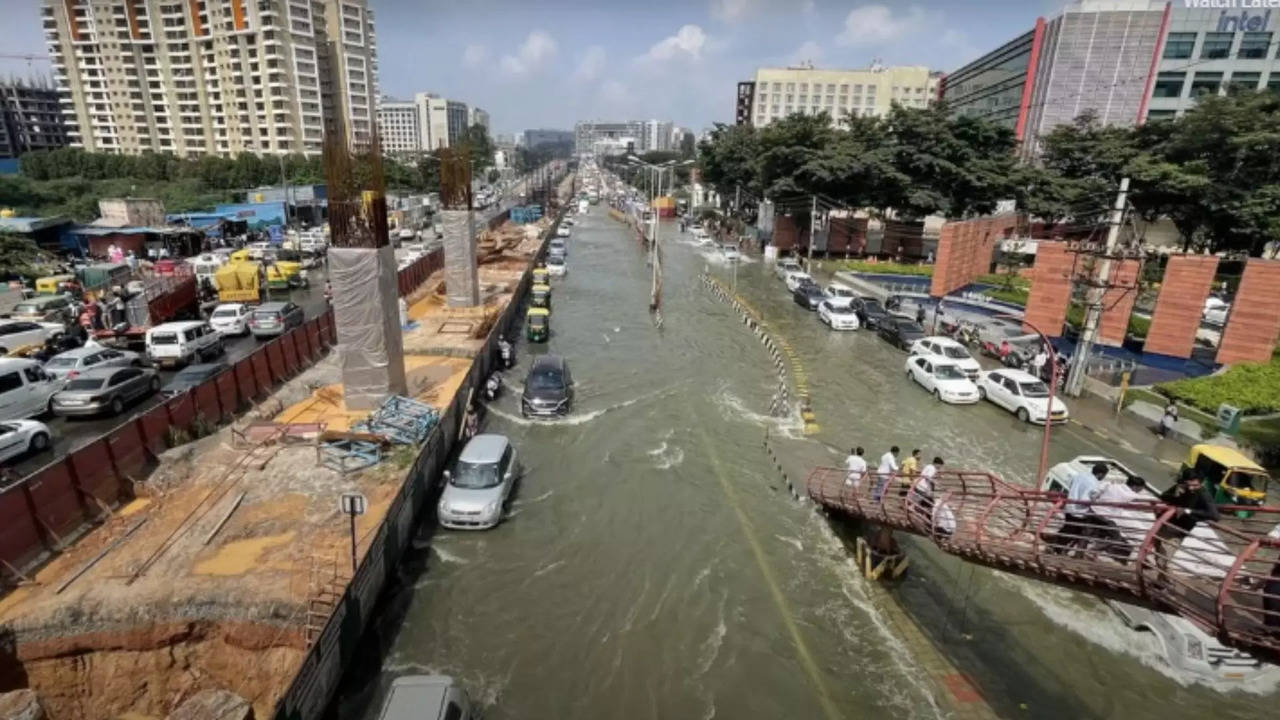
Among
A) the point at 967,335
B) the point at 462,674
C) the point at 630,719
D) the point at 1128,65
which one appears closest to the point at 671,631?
the point at 630,719

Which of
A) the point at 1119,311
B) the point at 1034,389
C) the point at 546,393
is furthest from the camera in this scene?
the point at 1119,311

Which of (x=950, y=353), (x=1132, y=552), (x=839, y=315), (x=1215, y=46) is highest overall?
Answer: (x=1215, y=46)

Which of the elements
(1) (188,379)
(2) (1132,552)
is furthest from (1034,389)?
(1) (188,379)

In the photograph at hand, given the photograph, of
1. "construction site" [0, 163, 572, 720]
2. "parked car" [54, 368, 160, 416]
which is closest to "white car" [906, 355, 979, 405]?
"construction site" [0, 163, 572, 720]

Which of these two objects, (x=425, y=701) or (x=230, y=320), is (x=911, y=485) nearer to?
(x=425, y=701)

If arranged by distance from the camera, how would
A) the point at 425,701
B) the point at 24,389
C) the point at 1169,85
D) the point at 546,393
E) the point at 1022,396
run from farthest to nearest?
the point at 1169,85
the point at 1022,396
the point at 546,393
the point at 24,389
the point at 425,701

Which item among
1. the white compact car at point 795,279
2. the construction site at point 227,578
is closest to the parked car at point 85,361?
the construction site at point 227,578

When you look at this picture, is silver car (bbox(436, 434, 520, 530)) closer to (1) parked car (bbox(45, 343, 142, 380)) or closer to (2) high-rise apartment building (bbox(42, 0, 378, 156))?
→ (1) parked car (bbox(45, 343, 142, 380))

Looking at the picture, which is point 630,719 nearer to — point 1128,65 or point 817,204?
point 817,204

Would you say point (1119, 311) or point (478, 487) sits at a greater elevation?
point (1119, 311)
